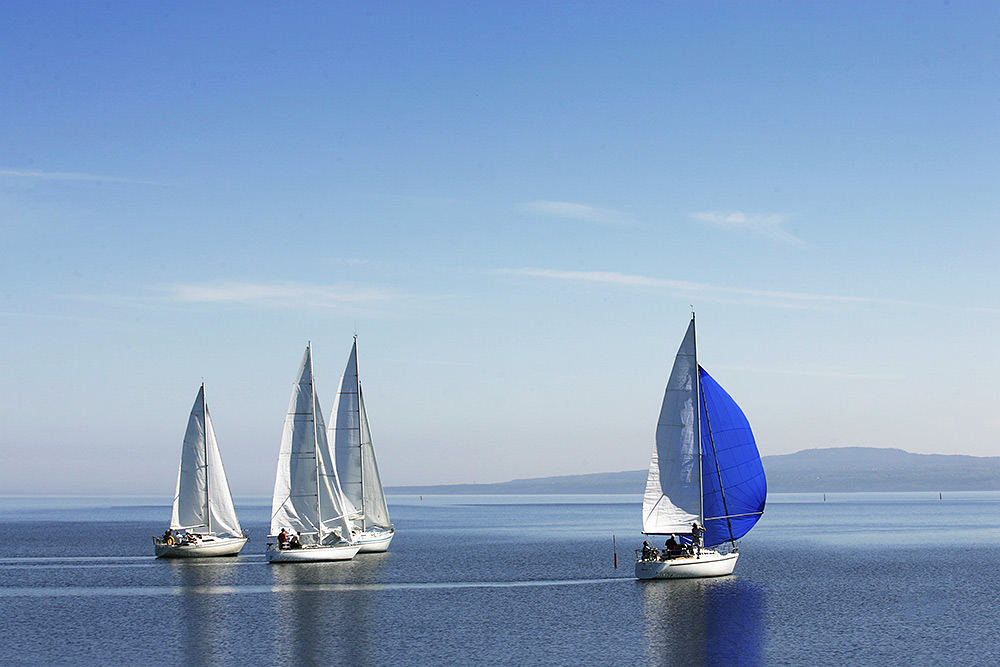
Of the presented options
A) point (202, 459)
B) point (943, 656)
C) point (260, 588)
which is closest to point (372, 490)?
point (202, 459)

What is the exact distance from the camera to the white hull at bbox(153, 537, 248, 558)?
8056 cm

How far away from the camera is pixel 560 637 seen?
42688 millimetres

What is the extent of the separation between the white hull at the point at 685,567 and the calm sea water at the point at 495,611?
671 mm

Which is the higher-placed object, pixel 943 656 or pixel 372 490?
pixel 372 490

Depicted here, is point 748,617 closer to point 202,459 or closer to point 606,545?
point 202,459

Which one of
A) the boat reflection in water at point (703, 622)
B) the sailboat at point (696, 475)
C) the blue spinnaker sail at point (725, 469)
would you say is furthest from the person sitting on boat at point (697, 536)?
the boat reflection in water at point (703, 622)

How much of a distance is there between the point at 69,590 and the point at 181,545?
19619 mm

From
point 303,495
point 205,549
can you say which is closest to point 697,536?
point 303,495

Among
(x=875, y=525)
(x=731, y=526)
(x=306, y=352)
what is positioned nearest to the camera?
(x=731, y=526)

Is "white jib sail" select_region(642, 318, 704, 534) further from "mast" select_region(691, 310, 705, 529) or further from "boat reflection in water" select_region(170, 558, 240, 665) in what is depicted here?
"boat reflection in water" select_region(170, 558, 240, 665)

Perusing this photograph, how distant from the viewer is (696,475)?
195ft

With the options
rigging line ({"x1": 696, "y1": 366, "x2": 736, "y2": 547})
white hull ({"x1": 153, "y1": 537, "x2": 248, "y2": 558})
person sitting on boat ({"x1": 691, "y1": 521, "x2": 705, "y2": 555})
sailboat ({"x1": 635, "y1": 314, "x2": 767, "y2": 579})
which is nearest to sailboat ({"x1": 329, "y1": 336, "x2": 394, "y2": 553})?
white hull ({"x1": 153, "y1": 537, "x2": 248, "y2": 558})

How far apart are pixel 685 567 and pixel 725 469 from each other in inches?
238

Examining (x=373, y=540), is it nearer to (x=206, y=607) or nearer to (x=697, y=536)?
(x=206, y=607)
